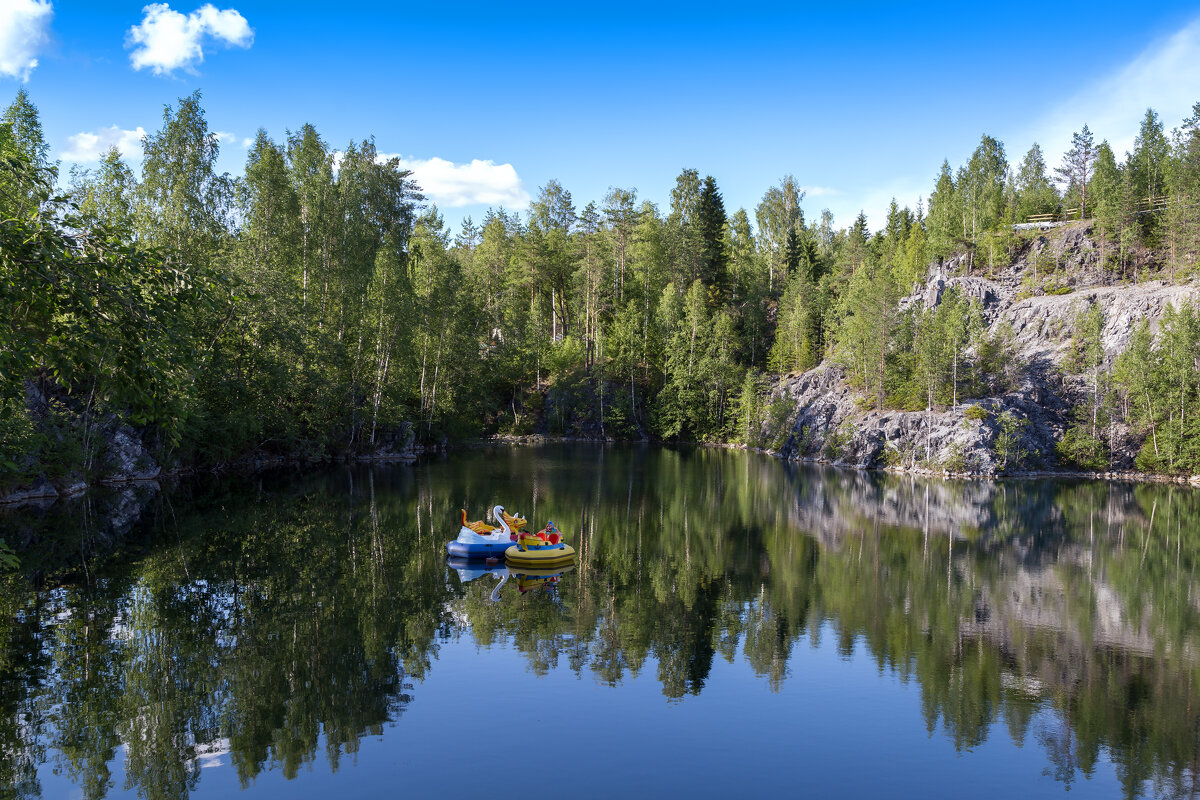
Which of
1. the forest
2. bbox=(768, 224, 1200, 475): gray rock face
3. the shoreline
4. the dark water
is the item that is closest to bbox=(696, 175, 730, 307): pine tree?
the forest

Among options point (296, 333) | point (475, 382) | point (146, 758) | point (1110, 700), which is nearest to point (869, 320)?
point (475, 382)

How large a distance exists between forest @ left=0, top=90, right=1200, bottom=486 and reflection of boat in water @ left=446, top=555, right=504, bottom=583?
10691mm

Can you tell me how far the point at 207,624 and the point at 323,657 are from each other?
3.81 meters

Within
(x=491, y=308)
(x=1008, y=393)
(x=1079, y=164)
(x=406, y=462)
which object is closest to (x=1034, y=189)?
(x=1079, y=164)

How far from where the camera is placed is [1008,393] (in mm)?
60250

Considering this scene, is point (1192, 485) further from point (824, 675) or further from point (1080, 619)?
point (824, 675)

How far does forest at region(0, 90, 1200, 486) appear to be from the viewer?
8.70 metres

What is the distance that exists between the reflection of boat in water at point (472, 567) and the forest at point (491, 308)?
10.7 m

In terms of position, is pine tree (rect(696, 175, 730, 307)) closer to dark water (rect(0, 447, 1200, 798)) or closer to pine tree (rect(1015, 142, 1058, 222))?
pine tree (rect(1015, 142, 1058, 222))

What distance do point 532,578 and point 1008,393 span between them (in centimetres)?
5190

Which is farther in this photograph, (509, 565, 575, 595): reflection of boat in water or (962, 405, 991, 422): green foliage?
(962, 405, 991, 422): green foliage

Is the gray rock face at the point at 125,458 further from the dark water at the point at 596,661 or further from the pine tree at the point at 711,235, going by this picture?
the pine tree at the point at 711,235

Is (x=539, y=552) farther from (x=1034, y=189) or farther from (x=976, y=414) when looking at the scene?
(x=1034, y=189)

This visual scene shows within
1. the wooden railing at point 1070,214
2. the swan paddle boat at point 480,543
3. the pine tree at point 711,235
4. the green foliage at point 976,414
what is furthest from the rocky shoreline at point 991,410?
the swan paddle boat at point 480,543
